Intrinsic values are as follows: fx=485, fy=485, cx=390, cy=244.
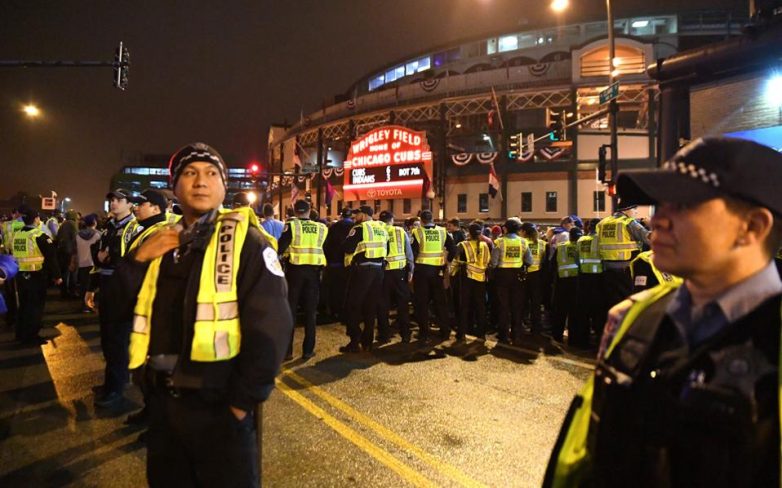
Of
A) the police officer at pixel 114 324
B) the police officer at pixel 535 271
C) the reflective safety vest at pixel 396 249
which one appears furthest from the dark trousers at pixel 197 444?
the police officer at pixel 535 271

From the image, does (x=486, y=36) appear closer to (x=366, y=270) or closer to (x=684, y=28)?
(x=684, y=28)

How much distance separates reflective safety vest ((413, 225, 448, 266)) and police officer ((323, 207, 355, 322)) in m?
1.85

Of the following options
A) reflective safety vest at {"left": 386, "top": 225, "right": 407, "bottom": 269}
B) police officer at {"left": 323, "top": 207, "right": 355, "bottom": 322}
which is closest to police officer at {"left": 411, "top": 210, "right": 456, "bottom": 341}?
reflective safety vest at {"left": 386, "top": 225, "right": 407, "bottom": 269}

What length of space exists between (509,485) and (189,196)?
9.89 ft

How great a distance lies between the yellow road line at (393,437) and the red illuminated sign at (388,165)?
26.5 metres

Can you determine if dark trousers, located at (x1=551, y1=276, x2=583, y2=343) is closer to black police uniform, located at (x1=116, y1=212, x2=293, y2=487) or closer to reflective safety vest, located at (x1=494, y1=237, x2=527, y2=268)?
reflective safety vest, located at (x1=494, y1=237, x2=527, y2=268)

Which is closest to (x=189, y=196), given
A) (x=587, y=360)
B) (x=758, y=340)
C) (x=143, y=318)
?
(x=143, y=318)

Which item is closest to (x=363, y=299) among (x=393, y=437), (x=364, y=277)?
(x=364, y=277)

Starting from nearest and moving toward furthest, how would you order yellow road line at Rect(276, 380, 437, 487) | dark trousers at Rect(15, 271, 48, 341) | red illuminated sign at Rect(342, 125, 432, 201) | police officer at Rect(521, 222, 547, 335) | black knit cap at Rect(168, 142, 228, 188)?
1. black knit cap at Rect(168, 142, 228, 188)
2. yellow road line at Rect(276, 380, 437, 487)
3. dark trousers at Rect(15, 271, 48, 341)
4. police officer at Rect(521, 222, 547, 335)
5. red illuminated sign at Rect(342, 125, 432, 201)

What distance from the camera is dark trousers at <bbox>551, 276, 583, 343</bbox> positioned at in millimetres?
8109

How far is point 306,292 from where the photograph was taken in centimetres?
731

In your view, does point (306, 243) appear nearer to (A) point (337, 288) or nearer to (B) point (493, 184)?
(A) point (337, 288)

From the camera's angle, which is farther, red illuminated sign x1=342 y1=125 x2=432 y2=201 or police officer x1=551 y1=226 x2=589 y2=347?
red illuminated sign x1=342 y1=125 x2=432 y2=201

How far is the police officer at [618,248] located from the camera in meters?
7.42
